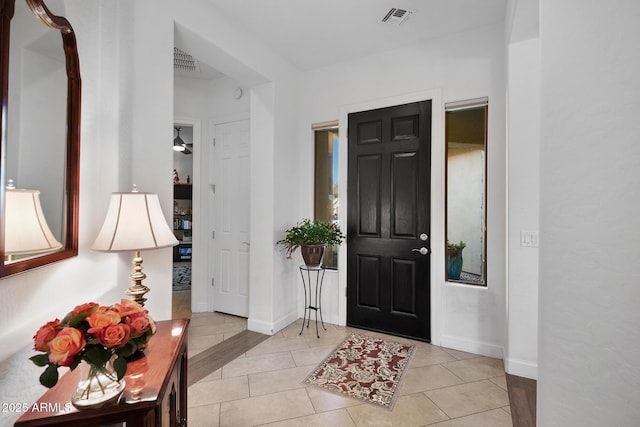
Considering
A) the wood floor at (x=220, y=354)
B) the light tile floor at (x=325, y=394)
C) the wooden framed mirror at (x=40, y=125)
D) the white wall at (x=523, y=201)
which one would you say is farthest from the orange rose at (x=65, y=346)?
the white wall at (x=523, y=201)

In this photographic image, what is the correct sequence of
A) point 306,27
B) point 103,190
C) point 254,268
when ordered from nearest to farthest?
1. point 103,190
2. point 306,27
3. point 254,268

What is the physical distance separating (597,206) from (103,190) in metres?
2.16

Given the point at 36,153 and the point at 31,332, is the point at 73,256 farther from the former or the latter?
the point at 36,153

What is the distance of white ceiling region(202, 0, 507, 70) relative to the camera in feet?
7.86

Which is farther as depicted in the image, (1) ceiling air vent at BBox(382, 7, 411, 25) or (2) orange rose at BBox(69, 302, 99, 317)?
(1) ceiling air vent at BBox(382, 7, 411, 25)

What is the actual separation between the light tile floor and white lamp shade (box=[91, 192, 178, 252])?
44.6 inches

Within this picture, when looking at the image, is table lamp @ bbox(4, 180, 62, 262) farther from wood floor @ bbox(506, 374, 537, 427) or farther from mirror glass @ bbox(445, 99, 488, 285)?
mirror glass @ bbox(445, 99, 488, 285)

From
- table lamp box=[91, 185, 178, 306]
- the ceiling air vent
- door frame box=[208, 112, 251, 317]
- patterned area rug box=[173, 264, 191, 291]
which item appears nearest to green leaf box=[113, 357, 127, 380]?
table lamp box=[91, 185, 178, 306]

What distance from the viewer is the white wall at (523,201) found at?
219 centimetres

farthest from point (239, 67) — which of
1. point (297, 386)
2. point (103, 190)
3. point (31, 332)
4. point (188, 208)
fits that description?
point (188, 208)

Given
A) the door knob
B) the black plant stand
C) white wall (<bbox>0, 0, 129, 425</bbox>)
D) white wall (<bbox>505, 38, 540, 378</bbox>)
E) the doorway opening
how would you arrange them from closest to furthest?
white wall (<bbox>0, 0, 129, 425</bbox>), white wall (<bbox>505, 38, 540, 378</bbox>), the door knob, the black plant stand, the doorway opening

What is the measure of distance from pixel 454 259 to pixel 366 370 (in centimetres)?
127

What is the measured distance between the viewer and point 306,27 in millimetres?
2713

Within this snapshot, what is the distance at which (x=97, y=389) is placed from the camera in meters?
0.93
